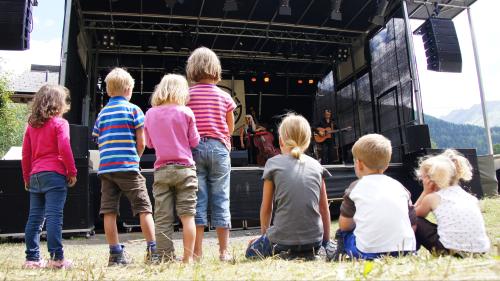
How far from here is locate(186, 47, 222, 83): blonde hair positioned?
2.89 metres

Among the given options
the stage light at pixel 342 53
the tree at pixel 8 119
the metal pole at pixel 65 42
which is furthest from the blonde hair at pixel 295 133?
the tree at pixel 8 119

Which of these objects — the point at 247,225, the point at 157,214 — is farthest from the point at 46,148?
the point at 247,225

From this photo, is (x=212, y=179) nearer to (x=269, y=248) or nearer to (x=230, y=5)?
(x=269, y=248)

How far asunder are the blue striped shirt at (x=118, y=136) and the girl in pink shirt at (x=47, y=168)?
1.02ft

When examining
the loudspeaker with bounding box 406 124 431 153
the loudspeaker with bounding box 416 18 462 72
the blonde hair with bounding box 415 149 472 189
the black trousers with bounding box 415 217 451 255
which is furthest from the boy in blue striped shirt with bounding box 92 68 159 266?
the loudspeaker with bounding box 416 18 462 72

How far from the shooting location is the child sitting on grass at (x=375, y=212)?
221 centimetres

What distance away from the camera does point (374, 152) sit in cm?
238

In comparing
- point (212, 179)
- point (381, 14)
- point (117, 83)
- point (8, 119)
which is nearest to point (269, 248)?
point (212, 179)

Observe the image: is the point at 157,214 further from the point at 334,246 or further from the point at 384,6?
the point at 384,6

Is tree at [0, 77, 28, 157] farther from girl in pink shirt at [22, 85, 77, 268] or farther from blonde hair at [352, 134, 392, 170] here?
blonde hair at [352, 134, 392, 170]

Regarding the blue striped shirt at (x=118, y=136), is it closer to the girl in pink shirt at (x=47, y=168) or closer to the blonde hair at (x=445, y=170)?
the girl in pink shirt at (x=47, y=168)

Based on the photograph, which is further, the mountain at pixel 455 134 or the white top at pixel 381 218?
the mountain at pixel 455 134

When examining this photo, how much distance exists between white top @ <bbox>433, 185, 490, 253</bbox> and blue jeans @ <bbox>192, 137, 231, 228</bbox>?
51.7 inches

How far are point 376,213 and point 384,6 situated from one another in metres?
7.31
